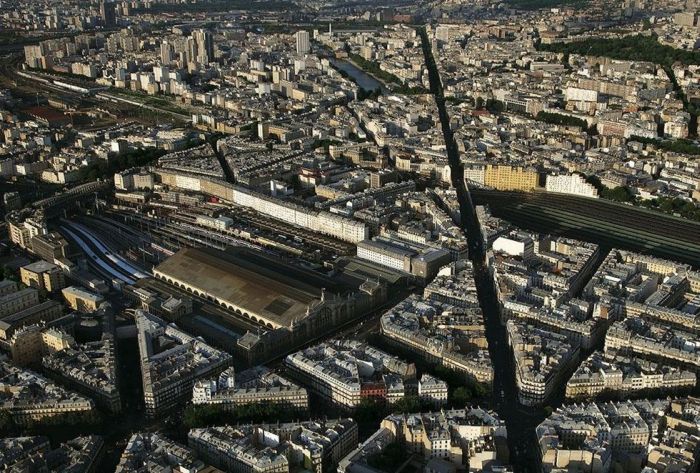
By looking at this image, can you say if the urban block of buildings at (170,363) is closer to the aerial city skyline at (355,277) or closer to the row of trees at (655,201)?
the aerial city skyline at (355,277)

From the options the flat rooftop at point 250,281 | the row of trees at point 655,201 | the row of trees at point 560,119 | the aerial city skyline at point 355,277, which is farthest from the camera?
the row of trees at point 560,119

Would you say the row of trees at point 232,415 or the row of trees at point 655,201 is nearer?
the row of trees at point 232,415

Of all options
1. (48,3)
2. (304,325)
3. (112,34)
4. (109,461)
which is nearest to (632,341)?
(304,325)

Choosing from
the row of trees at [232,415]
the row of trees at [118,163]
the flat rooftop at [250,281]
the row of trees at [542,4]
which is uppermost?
the row of trees at [542,4]

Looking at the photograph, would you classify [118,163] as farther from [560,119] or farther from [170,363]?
[560,119]

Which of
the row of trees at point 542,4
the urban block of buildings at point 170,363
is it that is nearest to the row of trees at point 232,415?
the urban block of buildings at point 170,363

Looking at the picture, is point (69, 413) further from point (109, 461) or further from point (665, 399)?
point (665, 399)

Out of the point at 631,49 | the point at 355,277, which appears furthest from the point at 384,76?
the point at 355,277
